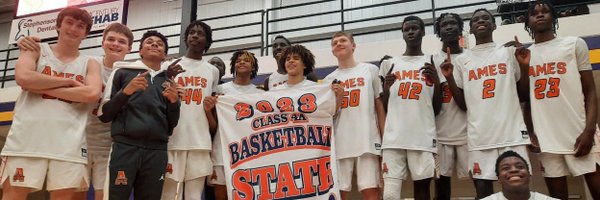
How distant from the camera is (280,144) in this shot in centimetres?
360

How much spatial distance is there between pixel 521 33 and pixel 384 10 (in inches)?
149

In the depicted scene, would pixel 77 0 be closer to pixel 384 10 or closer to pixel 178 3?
pixel 178 3

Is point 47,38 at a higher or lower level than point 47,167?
higher

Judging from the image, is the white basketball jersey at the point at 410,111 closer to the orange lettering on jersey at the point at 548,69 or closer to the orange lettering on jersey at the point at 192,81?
the orange lettering on jersey at the point at 548,69

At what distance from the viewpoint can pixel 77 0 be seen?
886cm

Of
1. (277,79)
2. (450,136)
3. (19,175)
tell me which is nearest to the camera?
(19,175)

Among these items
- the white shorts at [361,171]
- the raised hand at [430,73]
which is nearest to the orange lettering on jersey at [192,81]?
A: the white shorts at [361,171]

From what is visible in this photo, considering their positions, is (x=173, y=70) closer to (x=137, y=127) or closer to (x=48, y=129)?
(x=137, y=127)

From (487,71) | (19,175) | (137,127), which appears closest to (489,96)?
(487,71)

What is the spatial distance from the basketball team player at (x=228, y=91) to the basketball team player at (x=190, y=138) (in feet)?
0.32

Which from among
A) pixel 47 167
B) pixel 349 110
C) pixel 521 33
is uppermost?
pixel 521 33

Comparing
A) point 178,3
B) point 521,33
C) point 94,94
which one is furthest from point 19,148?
point 178,3

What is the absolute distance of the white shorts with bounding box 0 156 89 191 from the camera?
267 centimetres

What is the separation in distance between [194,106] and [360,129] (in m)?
1.28
